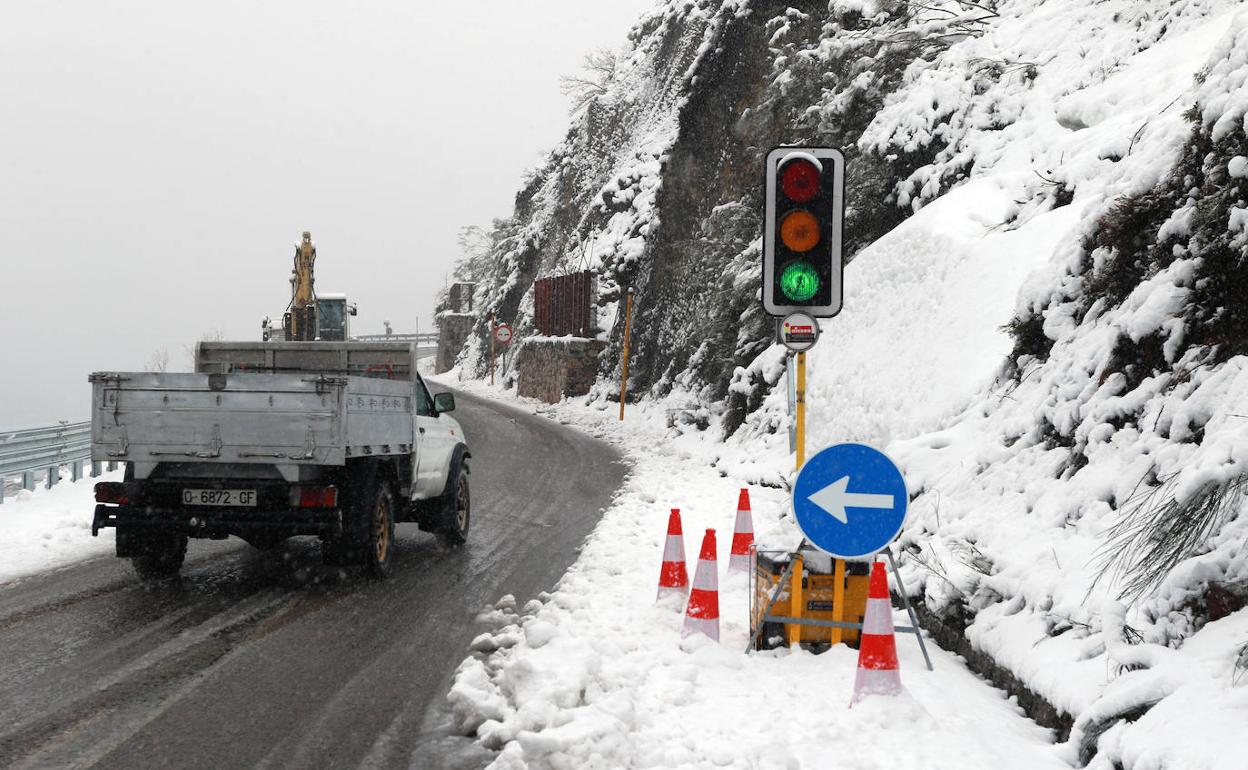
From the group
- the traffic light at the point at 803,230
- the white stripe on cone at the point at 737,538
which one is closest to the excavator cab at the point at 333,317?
the white stripe on cone at the point at 737,538

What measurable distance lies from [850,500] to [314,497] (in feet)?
14.1

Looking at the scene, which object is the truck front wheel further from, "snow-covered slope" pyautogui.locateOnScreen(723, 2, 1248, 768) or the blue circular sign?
the blue circular sign

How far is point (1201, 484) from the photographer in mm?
4418

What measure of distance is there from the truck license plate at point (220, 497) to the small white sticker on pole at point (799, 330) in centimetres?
444

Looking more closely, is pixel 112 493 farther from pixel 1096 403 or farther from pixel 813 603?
pixel 1096 403

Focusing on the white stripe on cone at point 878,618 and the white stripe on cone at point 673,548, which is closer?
the white stripe on cone at point 878,618

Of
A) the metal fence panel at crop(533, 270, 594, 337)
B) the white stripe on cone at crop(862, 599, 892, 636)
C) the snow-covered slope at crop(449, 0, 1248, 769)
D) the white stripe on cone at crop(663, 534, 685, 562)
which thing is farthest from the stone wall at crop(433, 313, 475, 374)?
the white stripe on cone at crop(862, 599, 892, 636)

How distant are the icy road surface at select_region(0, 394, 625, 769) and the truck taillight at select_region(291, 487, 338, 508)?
0.73m

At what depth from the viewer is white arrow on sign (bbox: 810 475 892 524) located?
535 cm

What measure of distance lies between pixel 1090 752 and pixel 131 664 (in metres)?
5.14

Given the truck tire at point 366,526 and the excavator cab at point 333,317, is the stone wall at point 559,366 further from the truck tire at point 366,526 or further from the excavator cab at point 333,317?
the truck tire at point 366,526

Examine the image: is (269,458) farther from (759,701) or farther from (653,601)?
(759,701)

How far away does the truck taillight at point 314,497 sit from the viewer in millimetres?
7543

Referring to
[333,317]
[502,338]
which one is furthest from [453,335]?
[333,317]
